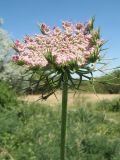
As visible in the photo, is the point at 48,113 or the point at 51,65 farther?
the point at 48,113

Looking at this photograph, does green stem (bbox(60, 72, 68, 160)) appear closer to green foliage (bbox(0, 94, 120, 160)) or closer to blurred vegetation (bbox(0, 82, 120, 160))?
blurred vegetation (bbox(0, 82, 120, 160))

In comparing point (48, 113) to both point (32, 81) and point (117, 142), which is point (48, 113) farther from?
point (32, 81)

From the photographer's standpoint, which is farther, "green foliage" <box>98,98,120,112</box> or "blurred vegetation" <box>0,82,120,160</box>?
"green foliage" <box>98,98,120,112</box>

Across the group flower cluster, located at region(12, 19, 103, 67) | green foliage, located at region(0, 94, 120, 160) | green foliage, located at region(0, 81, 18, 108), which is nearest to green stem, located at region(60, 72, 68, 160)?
flower cluster, located at region(12, 19, 103, 67)

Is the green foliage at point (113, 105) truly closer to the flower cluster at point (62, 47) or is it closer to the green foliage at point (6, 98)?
the green foliage at point (6, 98)

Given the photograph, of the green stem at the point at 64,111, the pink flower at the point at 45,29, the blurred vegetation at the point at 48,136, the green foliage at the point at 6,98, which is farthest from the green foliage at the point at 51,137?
the green stem at the point at 64,111

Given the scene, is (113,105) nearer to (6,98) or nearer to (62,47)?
(6,98)

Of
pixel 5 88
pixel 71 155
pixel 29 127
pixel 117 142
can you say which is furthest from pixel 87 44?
pixel 5 88
